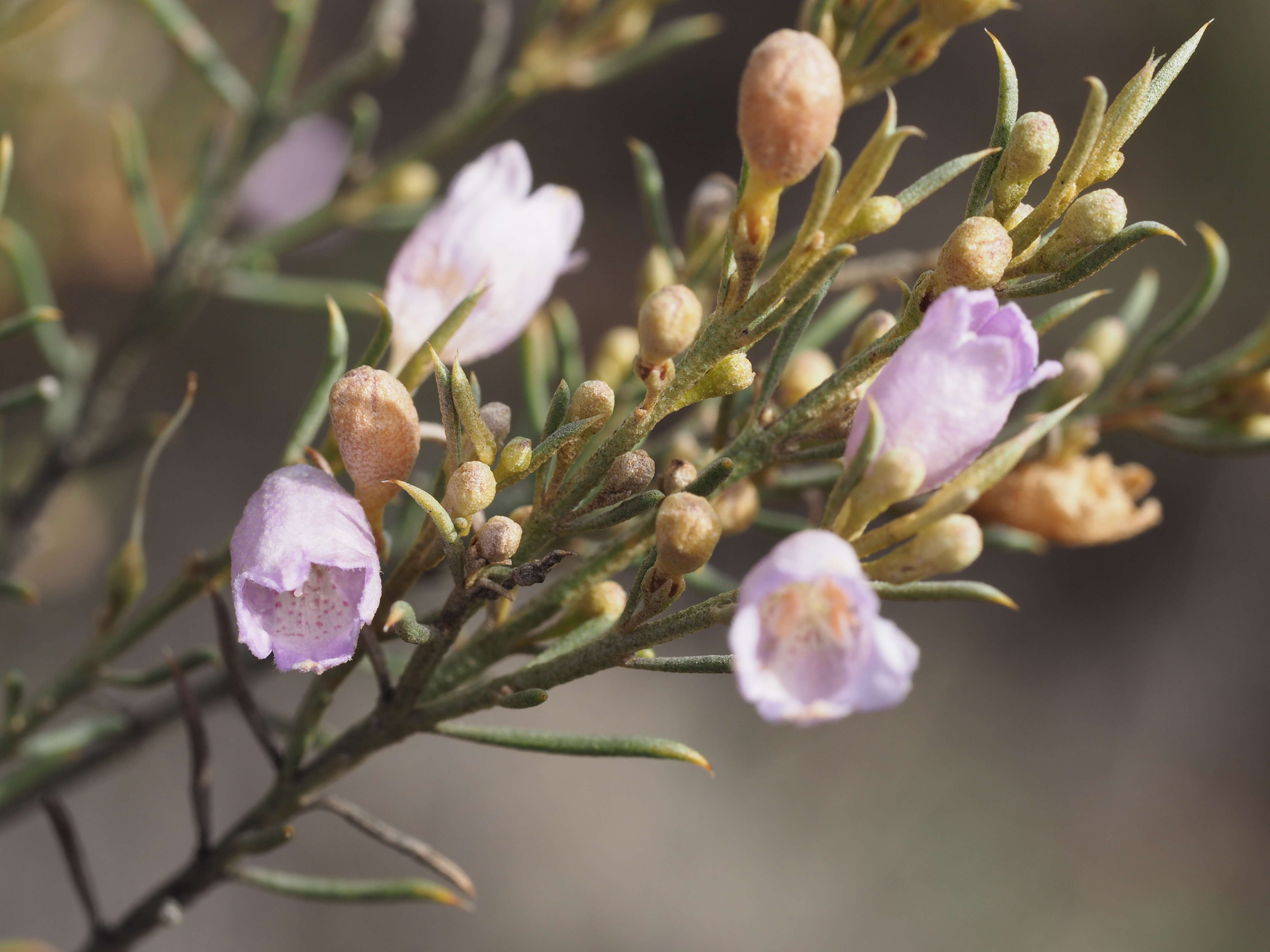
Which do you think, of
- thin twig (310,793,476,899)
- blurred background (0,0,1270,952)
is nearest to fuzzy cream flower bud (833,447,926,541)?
thin twig (310,793,476,899)

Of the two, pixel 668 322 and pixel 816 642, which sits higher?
pixel 668 322

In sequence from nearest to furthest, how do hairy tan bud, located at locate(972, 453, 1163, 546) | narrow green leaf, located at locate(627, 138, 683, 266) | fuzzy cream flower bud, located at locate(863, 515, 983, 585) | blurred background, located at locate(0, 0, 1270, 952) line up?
1. fuzzy cream flower bud, located at locate(863, 515, 983, 585)
2. hairy tan bud, located at locate(972, 453, 1163, 546)
3. narrow green leaf, located at locate(627, 138, 683, 266)
4. blurred background, located at locate(0, 0, 1270, 952)

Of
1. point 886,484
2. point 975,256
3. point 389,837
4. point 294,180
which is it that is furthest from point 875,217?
point 294,180

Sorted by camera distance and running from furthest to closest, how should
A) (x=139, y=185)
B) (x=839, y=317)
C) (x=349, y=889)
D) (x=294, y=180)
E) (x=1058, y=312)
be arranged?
(x=294, y=180) → (x=139, y=185) → (x=839, y=317) → (x=349, y=889) → (x=1058, y=312)

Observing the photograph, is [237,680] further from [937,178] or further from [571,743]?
[937,178]

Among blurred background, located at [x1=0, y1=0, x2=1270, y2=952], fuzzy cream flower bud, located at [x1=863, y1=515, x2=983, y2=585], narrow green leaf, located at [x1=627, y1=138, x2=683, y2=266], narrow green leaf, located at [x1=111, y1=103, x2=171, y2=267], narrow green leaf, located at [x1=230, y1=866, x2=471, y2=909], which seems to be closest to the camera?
fuzzy cream flower bud, located at [x1=863, y1=515, x2=983, y2=585]

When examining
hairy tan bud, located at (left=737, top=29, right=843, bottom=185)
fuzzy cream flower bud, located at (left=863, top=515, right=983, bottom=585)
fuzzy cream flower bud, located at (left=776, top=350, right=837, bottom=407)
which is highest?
hairy tan bud, located at (left=737, top=29, right=843, bottom=185)

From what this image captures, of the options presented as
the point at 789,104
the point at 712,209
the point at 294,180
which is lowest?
the point at 294,180

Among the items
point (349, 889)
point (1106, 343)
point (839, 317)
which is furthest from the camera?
point (839, 317)

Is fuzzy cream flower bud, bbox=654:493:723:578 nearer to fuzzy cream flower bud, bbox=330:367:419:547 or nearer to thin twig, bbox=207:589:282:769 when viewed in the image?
fuzzy cream flower bud, bbox=330:367:419:547
